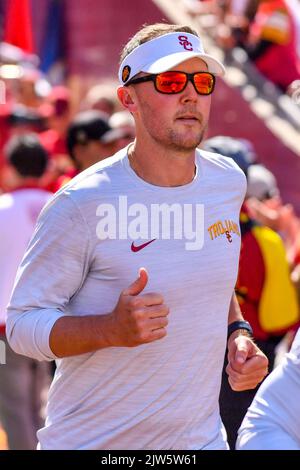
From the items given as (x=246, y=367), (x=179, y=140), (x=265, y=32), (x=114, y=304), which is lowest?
(x=246, y=367)

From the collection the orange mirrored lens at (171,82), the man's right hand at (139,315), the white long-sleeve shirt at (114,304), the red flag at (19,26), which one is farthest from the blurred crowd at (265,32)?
the man's right hand at (139,315)

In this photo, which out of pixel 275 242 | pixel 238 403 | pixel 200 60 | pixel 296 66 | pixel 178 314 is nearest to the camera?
→ pixel 178 314

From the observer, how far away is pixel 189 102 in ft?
13.0

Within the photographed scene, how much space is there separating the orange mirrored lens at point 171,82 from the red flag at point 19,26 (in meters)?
9.68

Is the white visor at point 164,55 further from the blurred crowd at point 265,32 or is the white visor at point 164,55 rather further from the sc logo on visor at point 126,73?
the blurred crowd at point 265,32

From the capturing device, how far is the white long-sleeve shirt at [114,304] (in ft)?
12.4

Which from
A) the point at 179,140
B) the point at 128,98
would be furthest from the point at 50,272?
the point at 128,98

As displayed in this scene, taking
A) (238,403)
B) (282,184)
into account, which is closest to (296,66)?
(282,184)

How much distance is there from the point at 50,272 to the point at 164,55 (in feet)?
2.77

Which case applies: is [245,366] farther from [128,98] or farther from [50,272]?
[128,98]

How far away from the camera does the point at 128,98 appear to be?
411 centimetres

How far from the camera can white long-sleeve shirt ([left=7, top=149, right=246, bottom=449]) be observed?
12.4 ft
